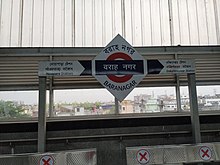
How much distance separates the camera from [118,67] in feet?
8.58

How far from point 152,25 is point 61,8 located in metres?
1.56


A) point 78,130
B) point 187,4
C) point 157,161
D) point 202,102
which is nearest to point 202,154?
point 157,161

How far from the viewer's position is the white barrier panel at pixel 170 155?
8.72ft

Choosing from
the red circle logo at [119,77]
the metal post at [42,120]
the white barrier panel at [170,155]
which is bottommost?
the white barrier panel at [170,155]

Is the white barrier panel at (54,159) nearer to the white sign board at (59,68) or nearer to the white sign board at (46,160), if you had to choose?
the white sign board at (46,160)

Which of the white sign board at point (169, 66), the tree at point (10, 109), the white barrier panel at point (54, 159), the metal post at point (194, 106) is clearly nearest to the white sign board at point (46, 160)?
the white barrier panel at point (54, 159)

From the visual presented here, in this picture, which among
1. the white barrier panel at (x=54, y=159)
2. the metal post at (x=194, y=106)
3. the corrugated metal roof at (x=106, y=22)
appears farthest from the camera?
the corrugated metal roof at (x=106, y=22)

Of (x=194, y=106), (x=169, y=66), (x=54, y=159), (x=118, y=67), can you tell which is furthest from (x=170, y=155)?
(x=54, y=159)

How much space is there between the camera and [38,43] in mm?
3602

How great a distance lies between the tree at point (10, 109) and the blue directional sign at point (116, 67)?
1.55 metres

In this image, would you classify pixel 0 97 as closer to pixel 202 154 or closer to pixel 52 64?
pixel 52 64

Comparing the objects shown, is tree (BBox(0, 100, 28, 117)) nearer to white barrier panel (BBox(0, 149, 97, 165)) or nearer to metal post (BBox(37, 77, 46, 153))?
metal post (BBox(37, 77, 46, 153))

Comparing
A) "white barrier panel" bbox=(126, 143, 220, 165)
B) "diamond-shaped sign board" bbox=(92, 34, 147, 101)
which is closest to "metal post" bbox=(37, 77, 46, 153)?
"diamond-shaped sign board" bbox=(92, 34, 147, 101)

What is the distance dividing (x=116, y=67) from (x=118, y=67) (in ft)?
0.08
